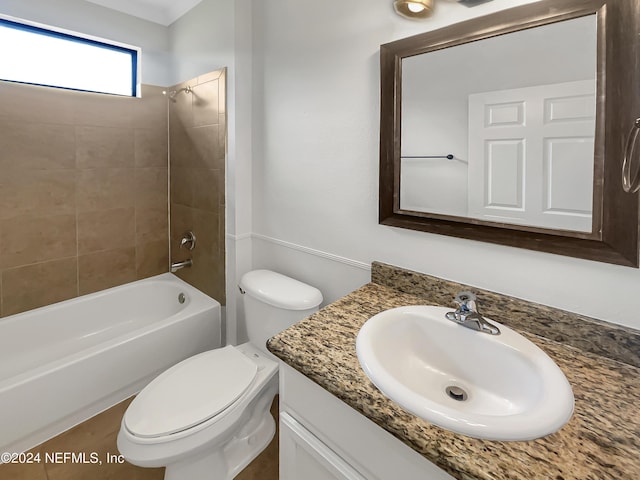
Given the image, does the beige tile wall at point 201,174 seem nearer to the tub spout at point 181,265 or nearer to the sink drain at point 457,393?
the tub spout at point 181,265

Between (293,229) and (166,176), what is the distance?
1344mm

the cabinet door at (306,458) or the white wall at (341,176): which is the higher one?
the white wall at (341,176)

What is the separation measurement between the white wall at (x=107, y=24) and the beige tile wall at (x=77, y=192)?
176mm

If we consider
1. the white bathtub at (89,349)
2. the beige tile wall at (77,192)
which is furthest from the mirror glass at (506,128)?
the beige tile wall at (77,192)

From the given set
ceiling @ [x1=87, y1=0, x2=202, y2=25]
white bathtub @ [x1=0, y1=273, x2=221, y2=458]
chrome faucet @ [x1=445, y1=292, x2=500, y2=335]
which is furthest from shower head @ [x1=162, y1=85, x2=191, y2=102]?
chrome faucet @ [x1=445, y1=292, x2=500, y2=335]

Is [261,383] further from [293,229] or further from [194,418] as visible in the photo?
[293,229]

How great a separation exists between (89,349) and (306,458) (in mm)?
1387

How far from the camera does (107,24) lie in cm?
214

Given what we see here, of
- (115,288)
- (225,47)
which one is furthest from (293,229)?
(115,288)

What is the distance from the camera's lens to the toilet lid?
1168 millimetres

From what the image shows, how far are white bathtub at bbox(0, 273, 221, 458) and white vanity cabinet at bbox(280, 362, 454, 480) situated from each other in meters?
1.21

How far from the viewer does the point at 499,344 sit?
2.89 ft

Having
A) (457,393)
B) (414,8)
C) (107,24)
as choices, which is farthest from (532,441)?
(107,24)

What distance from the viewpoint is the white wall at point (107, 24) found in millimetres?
1866
